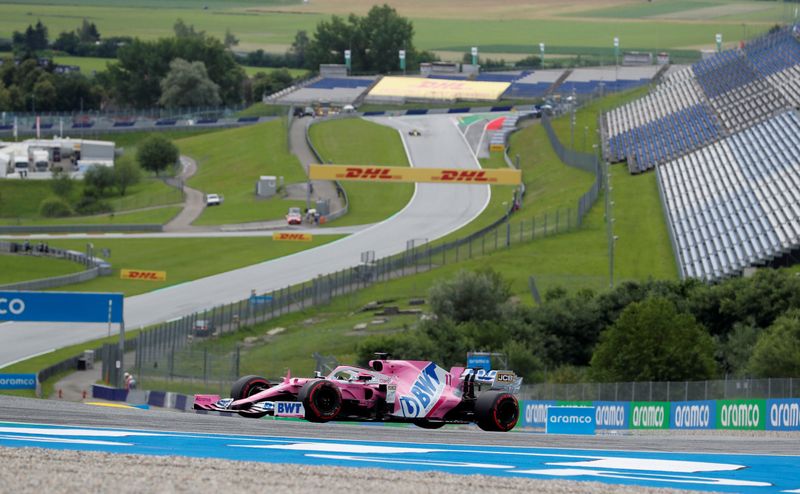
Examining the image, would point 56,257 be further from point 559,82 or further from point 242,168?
point 559,82

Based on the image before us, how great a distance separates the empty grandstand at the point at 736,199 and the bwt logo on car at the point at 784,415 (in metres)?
28.0

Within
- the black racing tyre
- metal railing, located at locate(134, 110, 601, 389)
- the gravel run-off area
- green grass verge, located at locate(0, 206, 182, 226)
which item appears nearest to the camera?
the gravel run-off area

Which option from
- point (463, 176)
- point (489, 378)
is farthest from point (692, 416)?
point (463, 176)

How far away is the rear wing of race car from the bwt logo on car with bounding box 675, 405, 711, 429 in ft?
59.2

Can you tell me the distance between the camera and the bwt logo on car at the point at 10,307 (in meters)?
59.8

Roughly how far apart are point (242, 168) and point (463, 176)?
102ft

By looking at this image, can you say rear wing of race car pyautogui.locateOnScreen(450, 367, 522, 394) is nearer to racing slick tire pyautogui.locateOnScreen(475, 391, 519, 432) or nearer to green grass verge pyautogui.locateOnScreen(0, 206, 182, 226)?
racing slick tire pyautogui.locateOnScreen(475, 391, 519, 432)

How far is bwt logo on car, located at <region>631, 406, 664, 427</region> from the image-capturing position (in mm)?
46156

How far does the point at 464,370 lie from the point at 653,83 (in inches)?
5028

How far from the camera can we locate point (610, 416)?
47094mm

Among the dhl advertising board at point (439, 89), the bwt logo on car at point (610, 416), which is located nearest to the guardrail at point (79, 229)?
the bwt logo on car at point (610, 416)

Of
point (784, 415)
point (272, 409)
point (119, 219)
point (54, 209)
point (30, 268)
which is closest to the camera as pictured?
point (272, 409)

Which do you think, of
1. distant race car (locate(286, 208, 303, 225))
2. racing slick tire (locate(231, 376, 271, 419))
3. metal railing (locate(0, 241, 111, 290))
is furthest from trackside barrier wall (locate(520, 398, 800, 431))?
distant race car (locate(286, 208, 303, 225))

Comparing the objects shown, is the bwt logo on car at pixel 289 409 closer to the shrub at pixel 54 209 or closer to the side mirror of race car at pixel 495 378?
the side mirror of race car at pixel 495 378
